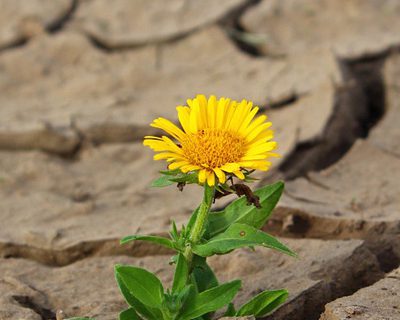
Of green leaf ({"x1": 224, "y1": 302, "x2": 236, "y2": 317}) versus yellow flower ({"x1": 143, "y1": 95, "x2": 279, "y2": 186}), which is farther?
green leaf ({"x1": 224, "y1": 302, "x2": 236, "y2": 317})

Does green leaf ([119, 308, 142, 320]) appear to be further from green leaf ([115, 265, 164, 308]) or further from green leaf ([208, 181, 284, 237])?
green leaf ([208, 181, 284, 237])

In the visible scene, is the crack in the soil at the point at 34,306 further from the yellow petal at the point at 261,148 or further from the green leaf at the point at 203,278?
the yellow petal at the point at 261,148

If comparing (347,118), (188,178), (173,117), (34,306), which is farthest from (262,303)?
(173,117)

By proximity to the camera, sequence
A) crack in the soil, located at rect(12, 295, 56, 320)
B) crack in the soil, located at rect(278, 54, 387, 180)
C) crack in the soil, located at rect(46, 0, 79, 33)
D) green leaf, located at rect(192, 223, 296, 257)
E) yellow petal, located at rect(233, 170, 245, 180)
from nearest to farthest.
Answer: yellow petal, located at rect(233, 170, 245, 180) < green leaf, located at rect(192, 223, 296, 257) < crack in the soil, located at rect(12, 295, 56, 320) < crack in the soil, located at rect(278, 54, 387, 180) < crack in the soil, located at rect(46, 0, 79, 33)

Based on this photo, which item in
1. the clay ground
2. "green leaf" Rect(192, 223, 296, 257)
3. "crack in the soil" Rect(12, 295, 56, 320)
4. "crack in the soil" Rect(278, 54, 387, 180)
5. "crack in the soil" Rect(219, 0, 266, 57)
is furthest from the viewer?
"crack in the soil" Rect(219, 0, 266, 57)

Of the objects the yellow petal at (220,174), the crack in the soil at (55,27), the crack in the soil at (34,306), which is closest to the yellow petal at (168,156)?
the yellow petal at (220,174)

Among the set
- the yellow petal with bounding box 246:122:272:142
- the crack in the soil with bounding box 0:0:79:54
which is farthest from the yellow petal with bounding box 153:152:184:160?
the crack in the soil with bounding box 0:0:79:54

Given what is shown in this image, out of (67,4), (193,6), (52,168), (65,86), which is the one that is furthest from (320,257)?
(67,4)
